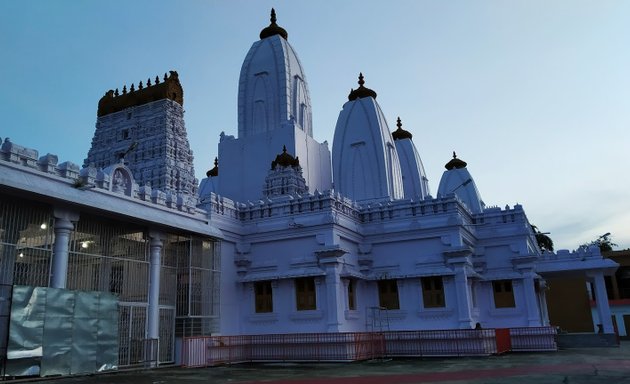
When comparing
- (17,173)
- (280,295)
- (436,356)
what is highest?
(17,173)

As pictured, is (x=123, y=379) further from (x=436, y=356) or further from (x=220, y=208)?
(x=436, y=356)

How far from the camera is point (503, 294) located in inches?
989

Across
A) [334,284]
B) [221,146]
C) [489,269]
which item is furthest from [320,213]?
[221,146]

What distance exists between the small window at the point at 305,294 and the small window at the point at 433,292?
15.8 ft

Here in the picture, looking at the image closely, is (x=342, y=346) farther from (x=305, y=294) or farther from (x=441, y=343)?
(x=441, y=343)

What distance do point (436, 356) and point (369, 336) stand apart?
273 centimetres

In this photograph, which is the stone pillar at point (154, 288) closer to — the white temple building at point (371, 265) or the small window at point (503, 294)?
the white temple building at point (371, 265)

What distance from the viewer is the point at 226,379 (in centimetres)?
1429

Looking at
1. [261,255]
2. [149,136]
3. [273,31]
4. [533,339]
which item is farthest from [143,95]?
[533,339]

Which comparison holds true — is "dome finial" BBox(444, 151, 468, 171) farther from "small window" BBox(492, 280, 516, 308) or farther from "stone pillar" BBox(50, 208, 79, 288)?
"stone pillar" BBox(50, 208, 79, 288)

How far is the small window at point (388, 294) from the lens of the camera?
2344 cm

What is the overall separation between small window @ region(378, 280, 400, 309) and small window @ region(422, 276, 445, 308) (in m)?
1.32

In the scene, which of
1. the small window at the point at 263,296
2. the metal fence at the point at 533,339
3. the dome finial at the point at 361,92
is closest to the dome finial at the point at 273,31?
the dome finial at the point at 361,92

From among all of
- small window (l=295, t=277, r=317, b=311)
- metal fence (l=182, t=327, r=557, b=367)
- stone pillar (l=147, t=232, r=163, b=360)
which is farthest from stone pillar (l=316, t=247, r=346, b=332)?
stone pillar (l=147, t=232, r=163, b=360)
